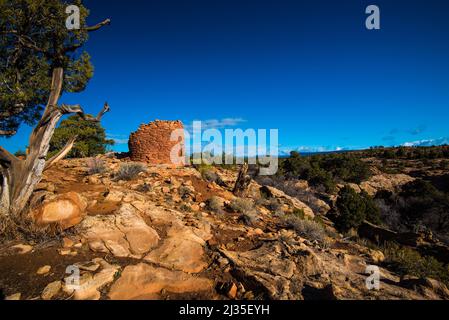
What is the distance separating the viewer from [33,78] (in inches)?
240

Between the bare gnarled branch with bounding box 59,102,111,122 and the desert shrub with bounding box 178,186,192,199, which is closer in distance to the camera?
the bare gnarled branch with bounding box 59,102,111,122

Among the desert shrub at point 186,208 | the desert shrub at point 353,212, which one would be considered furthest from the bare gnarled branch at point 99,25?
the desert shrub at point 353,212

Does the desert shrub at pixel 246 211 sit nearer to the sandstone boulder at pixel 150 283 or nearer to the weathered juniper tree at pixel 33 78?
the sandstone boulder at pixel 150 283

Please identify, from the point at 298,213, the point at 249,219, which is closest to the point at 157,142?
the point at 249,219

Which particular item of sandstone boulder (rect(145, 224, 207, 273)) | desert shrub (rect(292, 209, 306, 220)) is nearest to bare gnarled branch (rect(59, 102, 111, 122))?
sandstone boulder (rect(145, 224, 207, 273))

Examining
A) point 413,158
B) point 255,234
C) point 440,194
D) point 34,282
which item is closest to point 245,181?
point 255,234

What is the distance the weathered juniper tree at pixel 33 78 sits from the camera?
16.9ft

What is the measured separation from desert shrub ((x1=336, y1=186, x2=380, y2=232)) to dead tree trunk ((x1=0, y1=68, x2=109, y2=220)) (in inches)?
486

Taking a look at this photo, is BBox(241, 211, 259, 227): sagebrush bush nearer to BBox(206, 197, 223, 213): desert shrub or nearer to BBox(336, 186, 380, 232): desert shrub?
BBox(206, 197, 223, 213): desert shrub

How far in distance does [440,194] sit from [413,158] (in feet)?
71.2

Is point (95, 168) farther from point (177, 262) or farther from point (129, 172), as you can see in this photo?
point (177, 262)

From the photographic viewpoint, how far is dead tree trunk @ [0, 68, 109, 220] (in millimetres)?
4933

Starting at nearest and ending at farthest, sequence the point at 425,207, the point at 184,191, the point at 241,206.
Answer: the point at 241,206, the point at 184,191, the point at 425,207

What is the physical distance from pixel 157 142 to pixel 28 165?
286 inches
